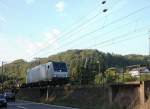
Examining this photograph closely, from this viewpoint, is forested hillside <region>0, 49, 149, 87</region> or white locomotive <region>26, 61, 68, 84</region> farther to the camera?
forested hillside <region>0, 49, 149, 87</region>

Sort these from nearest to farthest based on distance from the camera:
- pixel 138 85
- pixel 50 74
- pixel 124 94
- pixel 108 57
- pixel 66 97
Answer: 1. pixel 138 85
2. pixel 124 94
3. pixel 66 97
4. pixel 50 74
5. pixel 108 57

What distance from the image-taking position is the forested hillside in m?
60.0

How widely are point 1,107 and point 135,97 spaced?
15757 millimetres

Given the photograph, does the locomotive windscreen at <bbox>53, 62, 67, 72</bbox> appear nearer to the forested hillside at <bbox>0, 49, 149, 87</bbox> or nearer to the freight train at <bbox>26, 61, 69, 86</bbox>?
the freight train at <bbox>26, 61, 69, 86</bbox>

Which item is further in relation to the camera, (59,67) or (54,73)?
(59,67)

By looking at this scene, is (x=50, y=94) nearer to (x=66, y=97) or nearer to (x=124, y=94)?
(x=66, y=97)

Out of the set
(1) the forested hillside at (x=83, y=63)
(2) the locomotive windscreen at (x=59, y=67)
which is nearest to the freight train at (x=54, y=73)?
(2) the locomotive windscreen at (x=59, y=67)

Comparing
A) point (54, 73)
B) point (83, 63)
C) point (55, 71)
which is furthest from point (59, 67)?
point (83, 63)

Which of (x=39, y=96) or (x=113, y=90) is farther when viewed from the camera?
(x=39, y=96)

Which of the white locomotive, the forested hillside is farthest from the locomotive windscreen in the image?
the forested hillside

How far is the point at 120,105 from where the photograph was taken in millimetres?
34125

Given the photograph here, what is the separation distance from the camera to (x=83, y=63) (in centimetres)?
10362

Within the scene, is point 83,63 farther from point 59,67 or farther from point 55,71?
point 55,71

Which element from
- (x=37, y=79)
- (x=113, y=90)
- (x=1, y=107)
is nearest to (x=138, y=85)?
(x=113, y=90)
